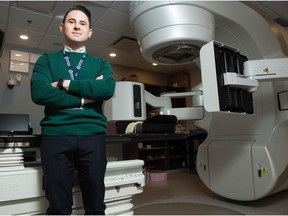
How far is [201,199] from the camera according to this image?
2.26 m

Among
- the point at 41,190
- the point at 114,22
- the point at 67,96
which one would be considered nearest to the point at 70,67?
the point at 67,96

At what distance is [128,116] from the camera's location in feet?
4.12

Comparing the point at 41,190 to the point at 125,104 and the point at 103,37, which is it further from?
the point at 103,37

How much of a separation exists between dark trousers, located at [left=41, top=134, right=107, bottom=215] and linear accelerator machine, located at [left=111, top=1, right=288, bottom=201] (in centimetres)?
40

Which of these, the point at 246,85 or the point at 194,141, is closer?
the point at 246,85

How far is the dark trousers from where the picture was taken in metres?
0.86

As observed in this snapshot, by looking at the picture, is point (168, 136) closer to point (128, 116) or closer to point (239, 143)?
point (128, 116)

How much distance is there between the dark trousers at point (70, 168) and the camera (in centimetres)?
86

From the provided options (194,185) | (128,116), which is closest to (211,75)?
(128,116)

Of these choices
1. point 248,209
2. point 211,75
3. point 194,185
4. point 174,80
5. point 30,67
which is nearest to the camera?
point 211,75

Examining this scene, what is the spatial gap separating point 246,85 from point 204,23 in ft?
1.44

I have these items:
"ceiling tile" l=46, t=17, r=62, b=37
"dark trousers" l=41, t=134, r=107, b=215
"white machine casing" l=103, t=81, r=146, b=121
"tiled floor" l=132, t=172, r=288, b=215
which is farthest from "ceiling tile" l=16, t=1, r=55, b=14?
"tiled floor" l=132, t=172, r=288, b=215

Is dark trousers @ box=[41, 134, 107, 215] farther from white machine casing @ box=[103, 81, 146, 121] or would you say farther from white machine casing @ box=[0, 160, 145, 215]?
white machine casing @ box=[103, 81, 146, 121]

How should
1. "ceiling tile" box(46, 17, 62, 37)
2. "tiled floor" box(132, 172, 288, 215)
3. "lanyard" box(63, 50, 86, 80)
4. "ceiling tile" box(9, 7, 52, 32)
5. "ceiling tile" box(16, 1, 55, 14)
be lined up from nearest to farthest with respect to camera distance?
"lanyard" box(63, 50, 86, 80)
"tiled floor" box(132, 172, 288, 215)
"ceiling tile" box(16, 1, 55, 14)
"ceiling tile" box(9, 7, 52, 32)
"ceiling tile" box(46, 17, 62, 37)
